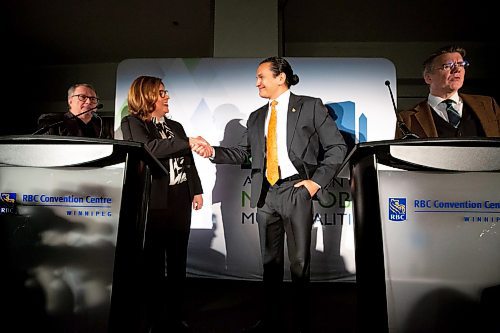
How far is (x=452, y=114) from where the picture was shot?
2754mm

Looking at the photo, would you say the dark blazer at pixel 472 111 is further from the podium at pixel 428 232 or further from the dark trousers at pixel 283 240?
the podium at pixel 428 232

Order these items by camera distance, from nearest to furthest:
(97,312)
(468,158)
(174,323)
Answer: (468,158)
(97,312)
(174,323)

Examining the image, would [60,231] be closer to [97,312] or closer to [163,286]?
[97,312]

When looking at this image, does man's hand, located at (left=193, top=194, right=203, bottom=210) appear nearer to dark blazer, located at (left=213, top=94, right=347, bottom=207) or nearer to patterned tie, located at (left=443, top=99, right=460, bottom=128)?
dark blazer, located at (left=213, top=94, right=347, bottom=207)

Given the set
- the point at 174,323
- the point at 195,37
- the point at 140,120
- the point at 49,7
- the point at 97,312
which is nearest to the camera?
the point at 97,312

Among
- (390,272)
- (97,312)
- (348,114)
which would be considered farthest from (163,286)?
(348,114)

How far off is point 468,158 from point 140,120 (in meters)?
1.84

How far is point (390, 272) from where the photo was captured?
1599 millimetres

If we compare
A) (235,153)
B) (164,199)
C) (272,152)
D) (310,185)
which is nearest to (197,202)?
(164,199)

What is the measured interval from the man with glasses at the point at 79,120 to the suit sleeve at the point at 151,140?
0.23 m

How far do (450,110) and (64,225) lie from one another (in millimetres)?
2298

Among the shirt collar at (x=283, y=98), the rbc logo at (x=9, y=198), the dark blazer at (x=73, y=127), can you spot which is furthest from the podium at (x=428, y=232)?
the dark blazer at (x=73, y=127)

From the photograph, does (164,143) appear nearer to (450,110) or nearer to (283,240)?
(283,240)

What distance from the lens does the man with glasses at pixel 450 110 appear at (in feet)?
8.81
